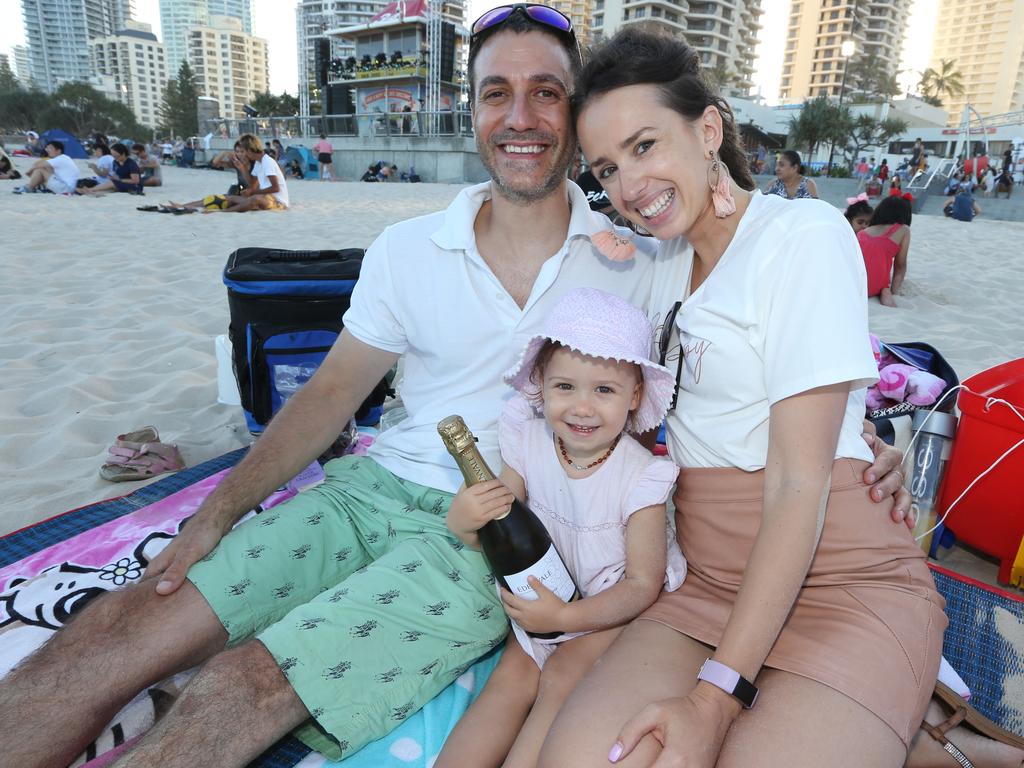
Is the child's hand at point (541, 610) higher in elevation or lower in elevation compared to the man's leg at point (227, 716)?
higher

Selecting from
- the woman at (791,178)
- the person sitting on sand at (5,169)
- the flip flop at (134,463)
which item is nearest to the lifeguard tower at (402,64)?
the person sitting on sand at (5,169)

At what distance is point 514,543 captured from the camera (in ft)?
6.10

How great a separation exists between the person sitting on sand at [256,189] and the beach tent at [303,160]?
18108 millimetres

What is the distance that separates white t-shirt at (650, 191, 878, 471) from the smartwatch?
53cm

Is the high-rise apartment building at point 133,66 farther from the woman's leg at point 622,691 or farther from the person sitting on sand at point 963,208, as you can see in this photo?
the woman's leg at point 622,691

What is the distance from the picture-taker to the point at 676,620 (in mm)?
1751

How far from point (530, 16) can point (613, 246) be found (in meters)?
1.01

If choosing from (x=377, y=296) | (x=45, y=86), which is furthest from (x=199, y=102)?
(x=45, y=86)

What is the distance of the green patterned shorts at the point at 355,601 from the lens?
5.72ft

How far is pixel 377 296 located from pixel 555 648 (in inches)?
54.8

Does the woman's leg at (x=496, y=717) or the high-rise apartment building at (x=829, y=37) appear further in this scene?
the high-rise apartment building at (x=829, y=37)

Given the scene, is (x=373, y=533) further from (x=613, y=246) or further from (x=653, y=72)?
(x=653, y=72)

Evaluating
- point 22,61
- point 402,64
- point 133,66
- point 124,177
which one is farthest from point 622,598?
point 22,61

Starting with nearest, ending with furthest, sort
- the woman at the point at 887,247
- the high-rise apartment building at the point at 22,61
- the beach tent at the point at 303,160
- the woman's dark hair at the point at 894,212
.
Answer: the woman at the point at 887,247 < the woman's dark hair at the point at 894,212 < the beach tent at the point at 303,160 < the high-rise apartment building at the point at 22,61
